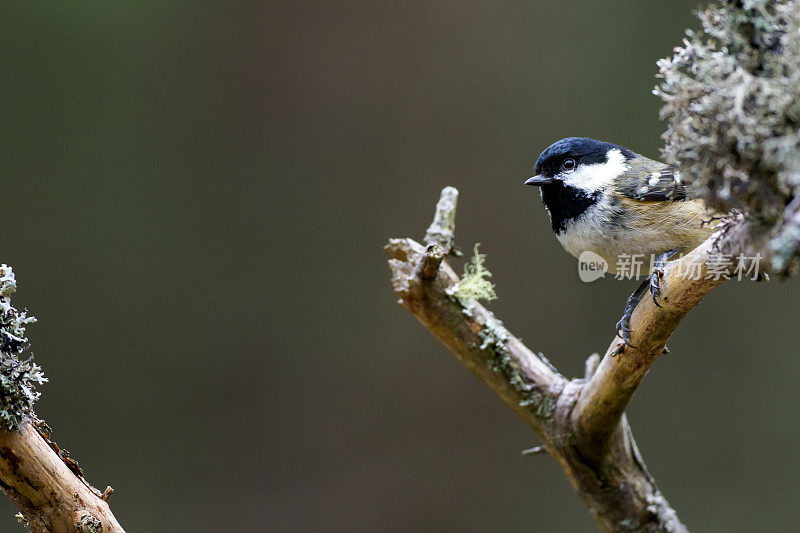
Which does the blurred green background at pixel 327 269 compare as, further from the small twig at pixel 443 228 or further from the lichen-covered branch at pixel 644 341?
Result: the lichen-covered branch at pixel 644 341

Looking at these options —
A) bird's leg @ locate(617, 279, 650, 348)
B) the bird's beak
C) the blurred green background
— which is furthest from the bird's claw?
the blurred green background

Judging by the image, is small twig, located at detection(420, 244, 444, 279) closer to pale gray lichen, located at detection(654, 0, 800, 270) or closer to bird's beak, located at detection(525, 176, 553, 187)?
bird's beak, located at detection(525, 176, 553, 187)

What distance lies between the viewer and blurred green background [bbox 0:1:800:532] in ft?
7.75

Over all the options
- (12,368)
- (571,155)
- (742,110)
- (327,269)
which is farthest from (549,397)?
(327,269)

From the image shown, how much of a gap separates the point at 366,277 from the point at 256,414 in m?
0.63

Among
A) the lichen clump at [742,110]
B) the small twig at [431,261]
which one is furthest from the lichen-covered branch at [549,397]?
the lichen clump at [742,110]

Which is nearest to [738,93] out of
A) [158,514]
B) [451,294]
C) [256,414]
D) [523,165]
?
[451,294]

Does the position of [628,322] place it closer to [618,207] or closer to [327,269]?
[618,207]

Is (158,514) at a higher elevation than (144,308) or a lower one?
lower

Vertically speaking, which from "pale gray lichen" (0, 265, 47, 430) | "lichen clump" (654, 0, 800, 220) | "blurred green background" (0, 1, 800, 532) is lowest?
"lichen clump" (654, 0, 800, 220)

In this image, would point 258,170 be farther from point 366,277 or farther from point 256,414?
point 256,414

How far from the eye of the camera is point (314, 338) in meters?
2.54

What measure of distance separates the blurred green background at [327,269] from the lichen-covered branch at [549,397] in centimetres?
112

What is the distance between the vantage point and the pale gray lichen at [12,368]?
0.87m
